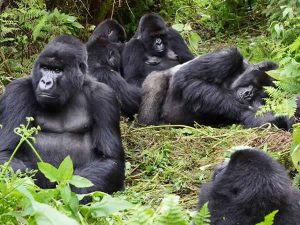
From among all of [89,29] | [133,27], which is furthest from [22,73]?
[133,27]

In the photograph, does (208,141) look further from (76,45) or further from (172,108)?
(76,45)

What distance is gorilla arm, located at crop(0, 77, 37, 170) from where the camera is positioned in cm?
462

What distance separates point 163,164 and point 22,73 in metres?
2.54

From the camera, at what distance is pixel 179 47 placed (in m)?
7.81

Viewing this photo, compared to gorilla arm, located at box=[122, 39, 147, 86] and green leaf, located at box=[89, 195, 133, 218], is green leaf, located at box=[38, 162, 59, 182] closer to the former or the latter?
green leaf, located at box=[89, 195, 133, 218]

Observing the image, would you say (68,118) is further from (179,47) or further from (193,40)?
(193,40)

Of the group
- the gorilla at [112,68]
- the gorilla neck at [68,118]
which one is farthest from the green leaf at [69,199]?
the gorilla at [112,68]

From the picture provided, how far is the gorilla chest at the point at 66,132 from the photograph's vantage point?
473 centimetres

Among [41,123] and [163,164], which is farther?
[163,164]

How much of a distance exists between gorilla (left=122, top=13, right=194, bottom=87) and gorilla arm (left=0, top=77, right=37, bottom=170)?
2.72 m

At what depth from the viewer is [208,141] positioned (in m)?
5.70

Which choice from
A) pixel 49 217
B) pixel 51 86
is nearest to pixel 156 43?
pixel 51 86

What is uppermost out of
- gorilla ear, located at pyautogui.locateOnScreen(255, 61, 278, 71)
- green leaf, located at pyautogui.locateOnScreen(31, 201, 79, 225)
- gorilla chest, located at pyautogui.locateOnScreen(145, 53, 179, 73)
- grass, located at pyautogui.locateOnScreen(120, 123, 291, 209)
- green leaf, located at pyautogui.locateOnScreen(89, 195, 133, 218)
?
green leaf, located at pyautogui.locateOnScreen(31, 201, 79, 225)

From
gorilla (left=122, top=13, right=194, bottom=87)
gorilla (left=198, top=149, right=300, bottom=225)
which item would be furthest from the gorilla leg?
gorilla (left=198, top=149, right=300, bottom=225)
